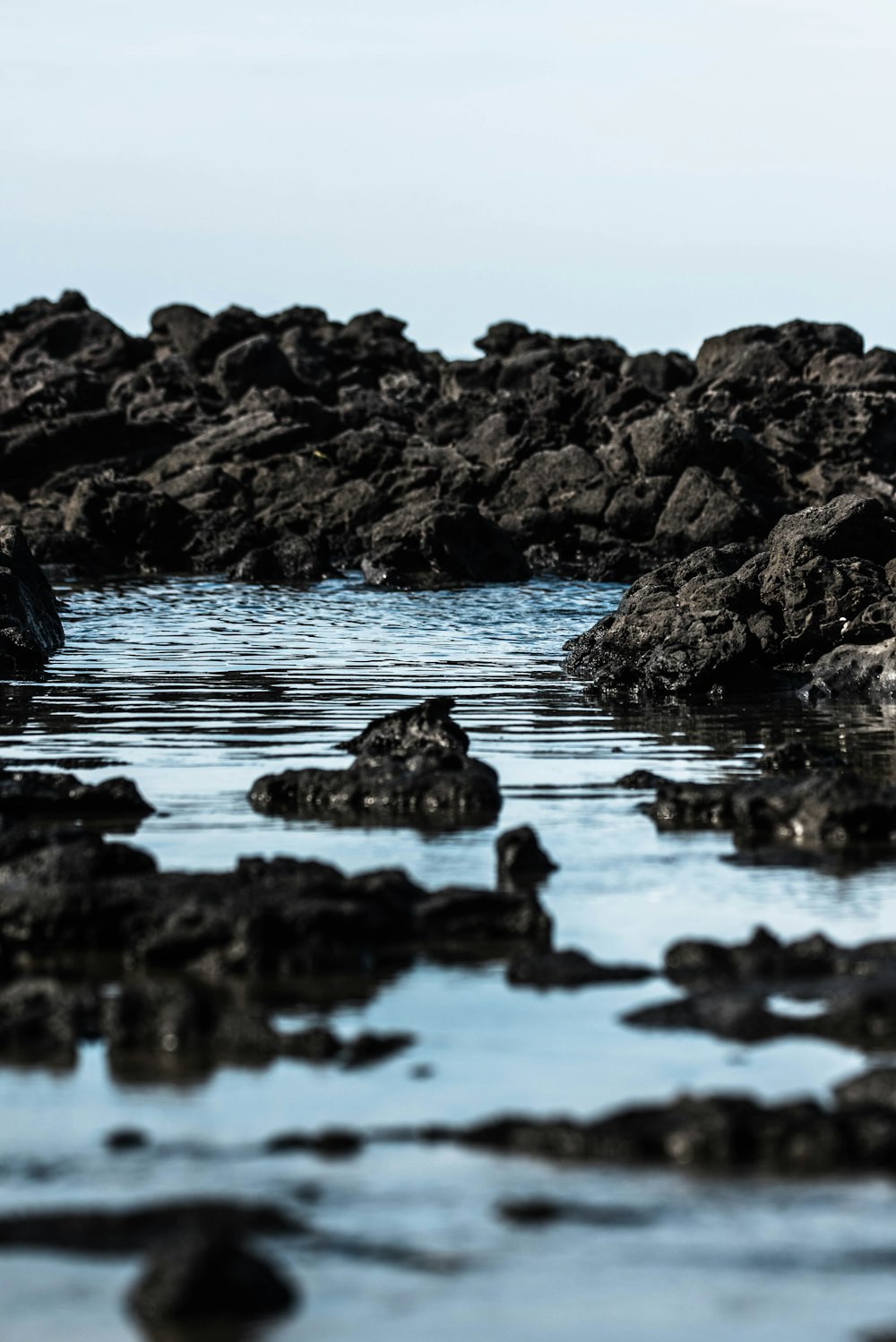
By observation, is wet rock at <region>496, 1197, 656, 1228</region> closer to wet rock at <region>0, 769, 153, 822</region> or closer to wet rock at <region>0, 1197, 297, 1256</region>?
wet rock at <region>0, 1197, 297, 1256</region>

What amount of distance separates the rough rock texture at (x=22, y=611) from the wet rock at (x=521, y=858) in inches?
464

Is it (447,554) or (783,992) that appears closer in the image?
(783,992)

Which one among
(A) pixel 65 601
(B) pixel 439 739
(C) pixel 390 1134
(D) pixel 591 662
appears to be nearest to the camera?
(C) pixel 390 1134

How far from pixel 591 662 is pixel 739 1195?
51.9ft

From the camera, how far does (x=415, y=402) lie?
71.6m

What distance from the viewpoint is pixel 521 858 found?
8945 mm

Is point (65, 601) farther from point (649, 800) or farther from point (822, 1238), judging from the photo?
point (822, 1238)

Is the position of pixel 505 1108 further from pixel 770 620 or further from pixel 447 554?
pixel 447 554

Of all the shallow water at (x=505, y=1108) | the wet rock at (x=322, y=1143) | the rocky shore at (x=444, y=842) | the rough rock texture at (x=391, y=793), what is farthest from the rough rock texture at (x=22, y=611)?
the wet rock at (x=322, y=1143)

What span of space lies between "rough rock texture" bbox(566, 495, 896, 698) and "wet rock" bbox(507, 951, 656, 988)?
10.9 metres

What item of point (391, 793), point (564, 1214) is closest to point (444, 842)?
point (391, 793)

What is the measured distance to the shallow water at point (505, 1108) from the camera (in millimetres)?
4270

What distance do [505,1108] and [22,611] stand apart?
17599 millimetres

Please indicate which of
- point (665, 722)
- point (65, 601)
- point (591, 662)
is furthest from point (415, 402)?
point (665, 722)
